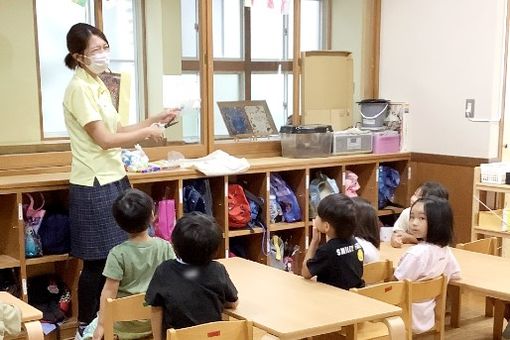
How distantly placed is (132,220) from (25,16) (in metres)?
1.91

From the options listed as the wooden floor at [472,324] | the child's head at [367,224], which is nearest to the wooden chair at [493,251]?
the wooden floor at [472,324]

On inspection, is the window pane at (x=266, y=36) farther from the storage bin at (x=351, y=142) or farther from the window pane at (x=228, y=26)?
the storage bin at (x=351, y=142)

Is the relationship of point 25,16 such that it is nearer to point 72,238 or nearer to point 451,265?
point 72,238

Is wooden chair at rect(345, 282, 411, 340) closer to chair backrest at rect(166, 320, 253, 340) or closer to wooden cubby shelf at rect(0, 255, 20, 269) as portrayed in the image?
chair backrest at rect(166, 320, 253, 340)

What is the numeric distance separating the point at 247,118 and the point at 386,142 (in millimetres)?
1126

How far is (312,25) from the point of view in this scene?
5.70 metres

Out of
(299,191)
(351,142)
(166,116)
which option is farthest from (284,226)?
(166,116)

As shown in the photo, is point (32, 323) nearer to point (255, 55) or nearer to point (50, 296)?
point (50, 296)

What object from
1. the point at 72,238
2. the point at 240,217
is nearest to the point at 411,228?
the point at 240,217

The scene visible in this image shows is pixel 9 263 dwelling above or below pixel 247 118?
below

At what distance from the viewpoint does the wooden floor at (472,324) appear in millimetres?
3832

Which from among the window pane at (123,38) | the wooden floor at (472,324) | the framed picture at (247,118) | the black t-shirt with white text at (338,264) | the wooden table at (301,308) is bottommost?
the wooden floor at (472,324)

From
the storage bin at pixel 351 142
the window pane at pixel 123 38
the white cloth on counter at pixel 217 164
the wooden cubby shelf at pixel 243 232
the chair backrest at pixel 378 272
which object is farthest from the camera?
the window pane at pixel 123 38

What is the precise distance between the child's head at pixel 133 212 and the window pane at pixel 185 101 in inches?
44.4
